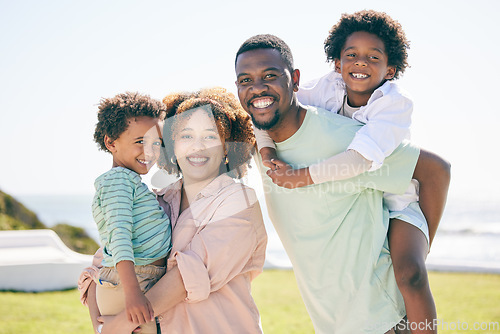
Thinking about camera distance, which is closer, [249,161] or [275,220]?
[275,220]

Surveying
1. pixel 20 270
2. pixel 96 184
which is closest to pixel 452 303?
pixel 96 184

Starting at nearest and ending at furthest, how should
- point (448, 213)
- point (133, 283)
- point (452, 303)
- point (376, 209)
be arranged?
point (133, 283) < point (376, 209) < point (452, 303) < point (448, 213)

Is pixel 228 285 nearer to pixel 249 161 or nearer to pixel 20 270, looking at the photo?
pixel 249 161

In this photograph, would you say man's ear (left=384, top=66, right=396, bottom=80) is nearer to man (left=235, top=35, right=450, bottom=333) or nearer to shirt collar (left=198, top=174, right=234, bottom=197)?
man (left=235, top=35, right=450, bottom=333)

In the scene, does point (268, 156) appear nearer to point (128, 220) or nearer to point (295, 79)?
point (295, 79)

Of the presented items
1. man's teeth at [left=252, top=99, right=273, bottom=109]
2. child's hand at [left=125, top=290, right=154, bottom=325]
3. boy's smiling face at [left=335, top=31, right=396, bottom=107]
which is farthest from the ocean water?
child's hand at [left=125, top=290, right=154, bottom=325]

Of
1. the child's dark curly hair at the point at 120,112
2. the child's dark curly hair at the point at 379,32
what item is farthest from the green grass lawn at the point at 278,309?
the child's dark curly hair at the point at 120,112

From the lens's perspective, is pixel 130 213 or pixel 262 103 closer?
pixel 130 213

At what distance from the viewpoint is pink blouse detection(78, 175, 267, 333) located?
96.6 inches

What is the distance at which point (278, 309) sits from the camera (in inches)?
263

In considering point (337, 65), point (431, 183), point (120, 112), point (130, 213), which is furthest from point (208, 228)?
point (337, 65)

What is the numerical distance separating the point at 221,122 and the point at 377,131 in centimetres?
90

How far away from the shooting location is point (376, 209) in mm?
2617

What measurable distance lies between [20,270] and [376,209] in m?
6.81
